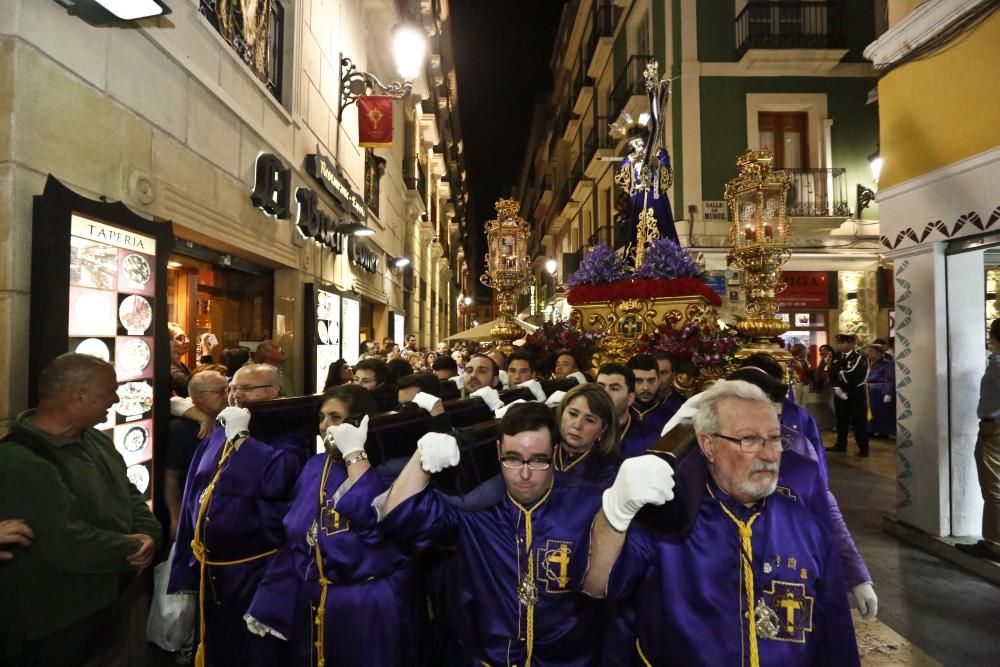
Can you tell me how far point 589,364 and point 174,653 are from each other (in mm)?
4515

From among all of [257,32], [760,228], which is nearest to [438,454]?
[760,228]

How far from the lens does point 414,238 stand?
22.5 metres

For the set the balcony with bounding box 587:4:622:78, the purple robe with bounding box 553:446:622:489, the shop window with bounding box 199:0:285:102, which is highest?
the balcony with bounding box 587:4:622:78

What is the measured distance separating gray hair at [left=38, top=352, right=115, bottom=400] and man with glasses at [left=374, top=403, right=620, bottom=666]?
58.6 inches

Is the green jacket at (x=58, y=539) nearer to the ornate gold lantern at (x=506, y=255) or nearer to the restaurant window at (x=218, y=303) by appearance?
the restaurant window at (x=218, y=303)

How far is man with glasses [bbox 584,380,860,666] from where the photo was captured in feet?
6.89

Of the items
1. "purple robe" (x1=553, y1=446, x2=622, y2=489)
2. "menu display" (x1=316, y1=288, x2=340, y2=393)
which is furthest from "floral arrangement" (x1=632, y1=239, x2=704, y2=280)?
"menu display" (x1=316, y1=288, x2=340, y2=393)

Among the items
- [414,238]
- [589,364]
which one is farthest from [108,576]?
[414,238]

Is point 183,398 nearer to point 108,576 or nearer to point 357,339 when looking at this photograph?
point 108,576

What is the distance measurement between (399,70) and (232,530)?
305 inches

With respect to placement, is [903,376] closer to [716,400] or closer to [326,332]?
[716,400]

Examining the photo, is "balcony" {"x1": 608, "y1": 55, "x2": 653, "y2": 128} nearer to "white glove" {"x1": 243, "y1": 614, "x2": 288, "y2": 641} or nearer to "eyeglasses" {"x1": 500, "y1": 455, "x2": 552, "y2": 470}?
"eyeglasses" {"x1": 500, "y1": 455, "x2": 552, "y2": 470}

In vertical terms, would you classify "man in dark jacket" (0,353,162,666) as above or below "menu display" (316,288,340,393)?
below

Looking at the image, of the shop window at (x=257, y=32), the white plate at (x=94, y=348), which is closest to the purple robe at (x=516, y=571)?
the white plate at (x=94, y=348)
